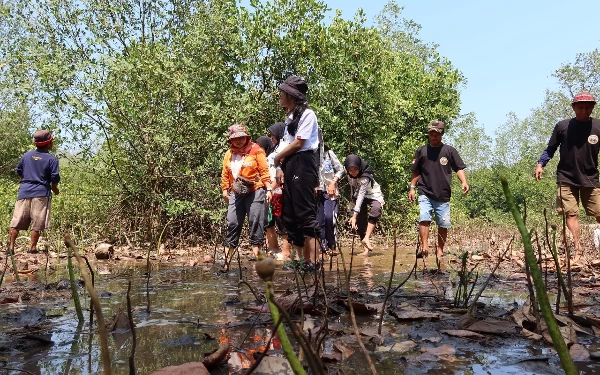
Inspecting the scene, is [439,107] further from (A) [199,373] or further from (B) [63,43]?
(A) [199,373]

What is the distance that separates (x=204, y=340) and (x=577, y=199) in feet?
20.0

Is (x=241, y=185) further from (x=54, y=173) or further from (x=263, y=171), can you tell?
(x=54, y=173)

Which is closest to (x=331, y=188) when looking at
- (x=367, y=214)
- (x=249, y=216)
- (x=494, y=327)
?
(x=249, y=216)

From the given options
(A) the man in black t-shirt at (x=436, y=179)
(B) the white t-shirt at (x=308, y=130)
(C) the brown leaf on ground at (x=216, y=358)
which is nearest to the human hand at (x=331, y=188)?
(A) the man in black t-shirt at (x=436, y=179)

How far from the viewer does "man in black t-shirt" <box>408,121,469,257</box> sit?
7.34m

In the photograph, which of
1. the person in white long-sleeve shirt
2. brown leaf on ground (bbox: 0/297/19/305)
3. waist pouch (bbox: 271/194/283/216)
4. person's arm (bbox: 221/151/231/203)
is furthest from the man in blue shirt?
the person in white long-sleeve shirt

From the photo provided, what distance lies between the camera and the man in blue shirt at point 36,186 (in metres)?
8.53

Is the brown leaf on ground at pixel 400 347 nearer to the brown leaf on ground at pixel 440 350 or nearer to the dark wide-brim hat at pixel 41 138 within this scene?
the brown leaf on ground at pixel 440 350

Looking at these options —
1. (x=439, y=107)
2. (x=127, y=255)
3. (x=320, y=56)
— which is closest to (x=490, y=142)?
(x=439, y=107)

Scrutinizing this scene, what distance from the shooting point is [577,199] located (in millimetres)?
6988

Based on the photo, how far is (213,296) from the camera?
14.2 ft

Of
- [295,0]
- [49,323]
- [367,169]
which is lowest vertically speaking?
[49,323]

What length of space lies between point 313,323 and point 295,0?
1003 cm

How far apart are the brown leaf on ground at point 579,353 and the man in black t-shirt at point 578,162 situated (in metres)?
4.78
